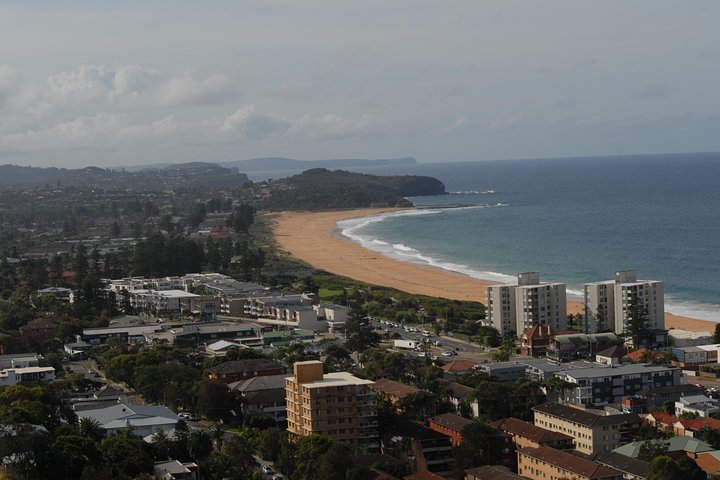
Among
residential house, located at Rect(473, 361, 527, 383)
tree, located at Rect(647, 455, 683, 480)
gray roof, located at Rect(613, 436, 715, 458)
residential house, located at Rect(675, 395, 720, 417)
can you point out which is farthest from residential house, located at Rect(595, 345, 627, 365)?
tree, located at Rect(647, 455, 683, 480)

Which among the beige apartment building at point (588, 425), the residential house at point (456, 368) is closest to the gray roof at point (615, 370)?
the beige apartment building at point (588, 425)

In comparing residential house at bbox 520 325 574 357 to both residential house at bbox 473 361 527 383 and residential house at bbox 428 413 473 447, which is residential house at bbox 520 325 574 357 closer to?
residential house at bbox 473 361 527 383

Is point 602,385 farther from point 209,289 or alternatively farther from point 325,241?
point 325,241

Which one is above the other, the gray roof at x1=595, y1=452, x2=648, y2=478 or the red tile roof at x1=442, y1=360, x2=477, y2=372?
the gray roof at x1=595, y1=452, x2=648, y2=478

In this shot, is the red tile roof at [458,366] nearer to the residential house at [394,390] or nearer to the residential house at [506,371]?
the residential house at [506,371]

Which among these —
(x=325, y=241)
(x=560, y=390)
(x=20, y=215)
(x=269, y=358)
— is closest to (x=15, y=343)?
(x=269, y=358)
